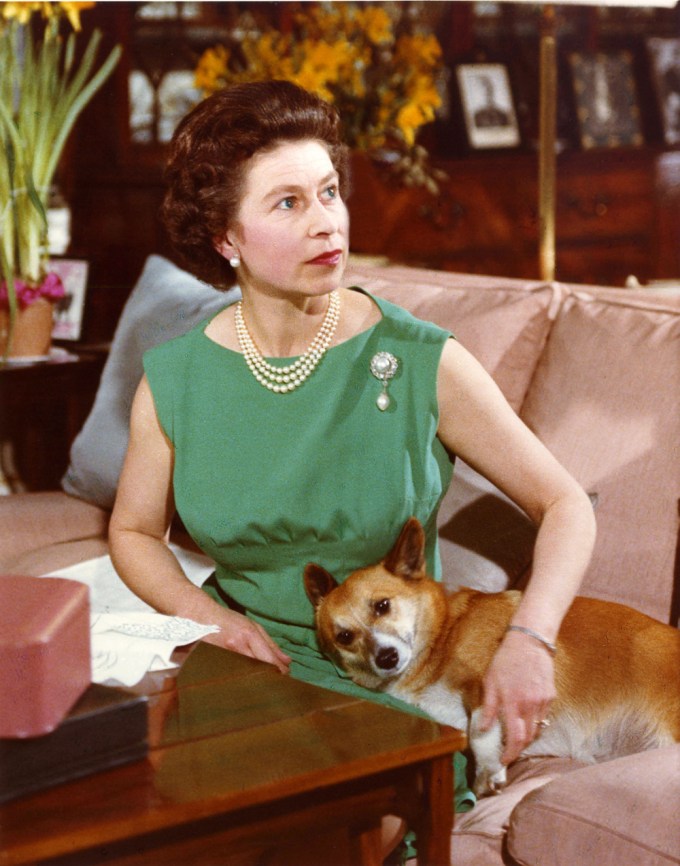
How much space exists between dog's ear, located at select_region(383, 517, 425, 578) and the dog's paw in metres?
0.28

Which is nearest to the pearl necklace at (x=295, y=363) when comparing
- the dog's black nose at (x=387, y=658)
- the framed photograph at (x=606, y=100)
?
the dog's black nose at (x=387, y=658)

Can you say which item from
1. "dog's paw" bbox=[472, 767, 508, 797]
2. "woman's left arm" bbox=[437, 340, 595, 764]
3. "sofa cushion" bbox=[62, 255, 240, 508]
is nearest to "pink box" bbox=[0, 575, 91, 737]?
"woman's left arm" bbox=[437, 340, 595, 764]

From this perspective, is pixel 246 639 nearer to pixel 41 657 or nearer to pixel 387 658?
pixel 387 658

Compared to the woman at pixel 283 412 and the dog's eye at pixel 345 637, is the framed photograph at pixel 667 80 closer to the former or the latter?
the woman at pixel 283 412

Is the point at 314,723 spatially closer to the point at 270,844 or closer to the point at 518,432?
the point at 270,844

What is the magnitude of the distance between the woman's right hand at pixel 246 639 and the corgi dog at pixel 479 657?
0.30 feet

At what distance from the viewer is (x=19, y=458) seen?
3.43 metres

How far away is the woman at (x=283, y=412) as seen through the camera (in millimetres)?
1573

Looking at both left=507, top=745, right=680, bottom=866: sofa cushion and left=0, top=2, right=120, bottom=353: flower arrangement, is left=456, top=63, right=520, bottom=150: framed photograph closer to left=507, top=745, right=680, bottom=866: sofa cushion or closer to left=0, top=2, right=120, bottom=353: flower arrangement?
left=0, top=2, right=120, bottom=353: flower arrangement

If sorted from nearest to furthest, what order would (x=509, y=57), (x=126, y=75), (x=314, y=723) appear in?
1. (x=314, y=723)
2. (x=126, y=75)
3. (x=509, y=57)

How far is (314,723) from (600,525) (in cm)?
81

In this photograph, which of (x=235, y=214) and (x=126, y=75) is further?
(x=126, y=75)

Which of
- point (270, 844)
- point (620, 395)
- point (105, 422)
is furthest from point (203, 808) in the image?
point (105, 422)

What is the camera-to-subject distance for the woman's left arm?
1.32 m
